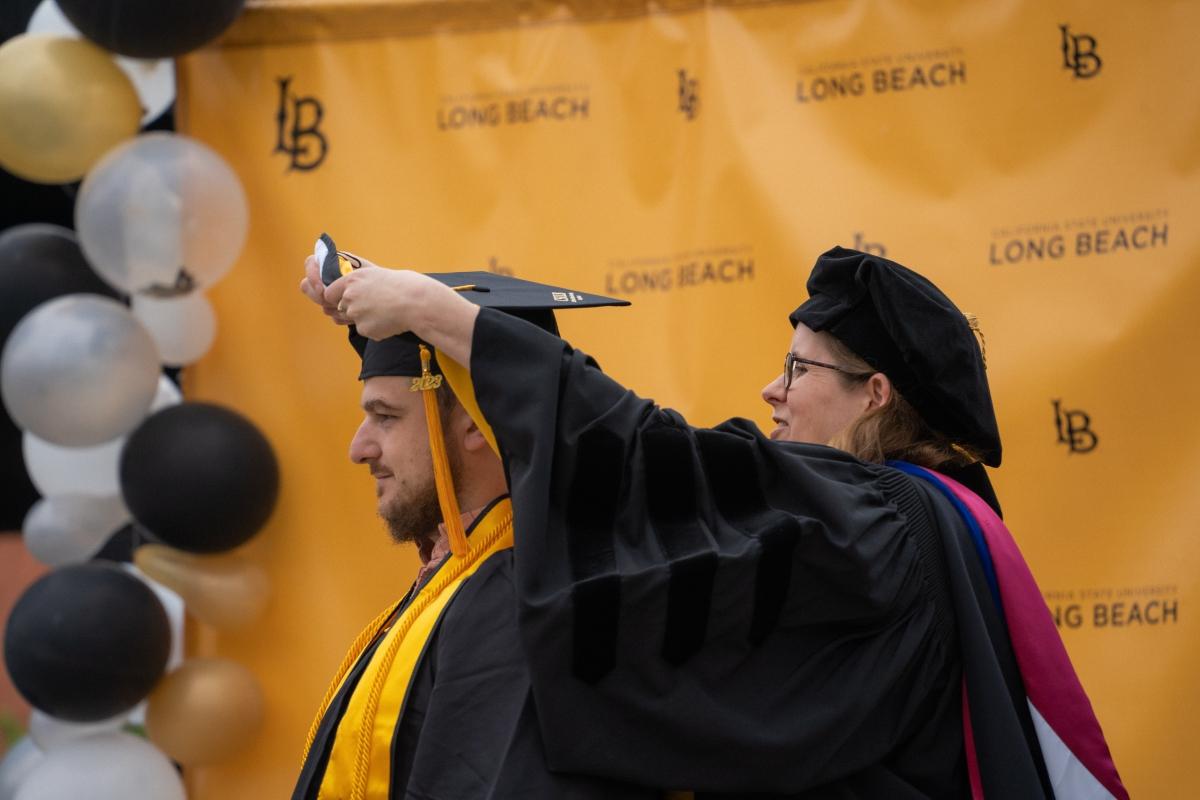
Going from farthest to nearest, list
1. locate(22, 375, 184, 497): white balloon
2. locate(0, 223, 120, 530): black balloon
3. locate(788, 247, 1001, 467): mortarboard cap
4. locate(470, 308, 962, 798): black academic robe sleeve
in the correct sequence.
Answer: locate(22, 375, 184, 497): white balloon, locate(0, 223, 120, 530): black balloon, locate(788, 247, 1001, 467): mortarboard cap, locate(470, 308, 962, 798): black academic robe sleeve

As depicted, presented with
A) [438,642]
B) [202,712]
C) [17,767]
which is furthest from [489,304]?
[17,767]

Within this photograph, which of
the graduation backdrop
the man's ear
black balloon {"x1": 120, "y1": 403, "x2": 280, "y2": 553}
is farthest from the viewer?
black balloon {"x1": 120, "y1": 403, "x2": 280, "y2": 553}

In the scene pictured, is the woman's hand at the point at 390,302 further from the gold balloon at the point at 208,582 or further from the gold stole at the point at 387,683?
the gold balloon at the point at 208,582

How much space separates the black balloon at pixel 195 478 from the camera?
4051 mm

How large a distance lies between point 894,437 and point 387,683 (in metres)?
1.12

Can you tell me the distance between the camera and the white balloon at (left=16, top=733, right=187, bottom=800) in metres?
3.97

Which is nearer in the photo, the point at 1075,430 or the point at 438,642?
the point at 438,642

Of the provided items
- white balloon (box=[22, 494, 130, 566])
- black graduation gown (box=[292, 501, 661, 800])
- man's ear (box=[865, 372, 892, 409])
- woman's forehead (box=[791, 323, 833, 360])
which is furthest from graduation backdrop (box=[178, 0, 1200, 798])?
black graduation gown (box=[292, 501, 661, 800])

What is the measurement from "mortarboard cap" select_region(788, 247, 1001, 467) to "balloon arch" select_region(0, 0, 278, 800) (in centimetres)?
225

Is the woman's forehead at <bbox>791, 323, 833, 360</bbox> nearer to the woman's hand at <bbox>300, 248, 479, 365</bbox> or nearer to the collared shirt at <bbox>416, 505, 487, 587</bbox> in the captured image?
the collared shirt at <bbox>416, 505, 487, 587</bbox>

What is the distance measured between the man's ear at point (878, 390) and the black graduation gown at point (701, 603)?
16.3 inches

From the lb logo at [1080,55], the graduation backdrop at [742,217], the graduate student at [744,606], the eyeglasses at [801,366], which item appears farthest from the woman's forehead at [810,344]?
the lb logo at [1080,55]

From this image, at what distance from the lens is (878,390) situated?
8.80ft

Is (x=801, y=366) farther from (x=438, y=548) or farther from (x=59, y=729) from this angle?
(x=59, y=729)
